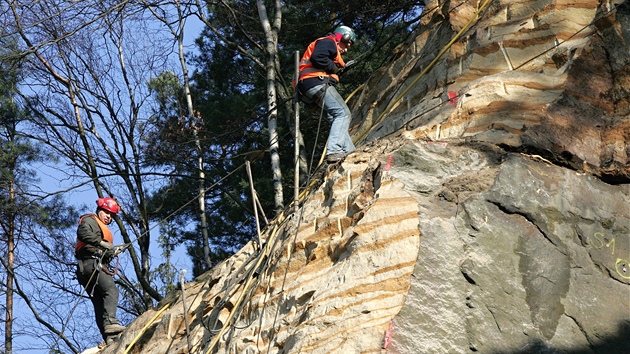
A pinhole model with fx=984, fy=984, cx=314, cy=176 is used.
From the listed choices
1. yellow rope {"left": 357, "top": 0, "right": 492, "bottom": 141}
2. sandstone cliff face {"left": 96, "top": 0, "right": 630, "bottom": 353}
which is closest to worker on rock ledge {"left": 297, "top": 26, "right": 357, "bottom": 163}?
sandstone cliff face {"left": 96, "top": 0, "right": 630, "bottom": 353}

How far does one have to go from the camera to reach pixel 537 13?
962 cm

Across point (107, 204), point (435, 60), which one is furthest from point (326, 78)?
point (107, 204)

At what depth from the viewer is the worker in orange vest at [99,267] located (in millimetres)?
10555

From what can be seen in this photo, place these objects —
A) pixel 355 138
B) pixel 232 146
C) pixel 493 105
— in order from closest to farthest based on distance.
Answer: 1. pixel 493 105
2. pixel 355 138
3. pixel 232 146

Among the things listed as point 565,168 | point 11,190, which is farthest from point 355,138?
point 11,190

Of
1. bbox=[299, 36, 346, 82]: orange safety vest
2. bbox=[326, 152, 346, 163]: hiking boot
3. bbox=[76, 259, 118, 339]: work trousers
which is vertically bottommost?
bbox=[76, 259, 118, 339]: work trousers

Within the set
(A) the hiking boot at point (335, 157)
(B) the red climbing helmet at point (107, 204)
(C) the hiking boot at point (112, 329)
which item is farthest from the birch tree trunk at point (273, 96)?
(A) the hiking boot at point (335, 157)

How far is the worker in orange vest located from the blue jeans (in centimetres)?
270

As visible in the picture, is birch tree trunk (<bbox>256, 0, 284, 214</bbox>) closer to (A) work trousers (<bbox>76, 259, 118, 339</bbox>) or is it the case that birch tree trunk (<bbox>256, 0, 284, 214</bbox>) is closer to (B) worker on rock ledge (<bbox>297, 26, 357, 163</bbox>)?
(A) work trousers (<bbox>76, 259, 118, 339</bbox>)

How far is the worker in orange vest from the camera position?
10.6m

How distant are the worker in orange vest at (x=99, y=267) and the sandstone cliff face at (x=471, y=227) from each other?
1.43ft

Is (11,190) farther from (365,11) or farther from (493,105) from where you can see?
(493,105)

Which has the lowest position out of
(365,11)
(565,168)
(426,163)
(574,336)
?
(574,336)

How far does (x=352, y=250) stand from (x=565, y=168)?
2.06 metres
